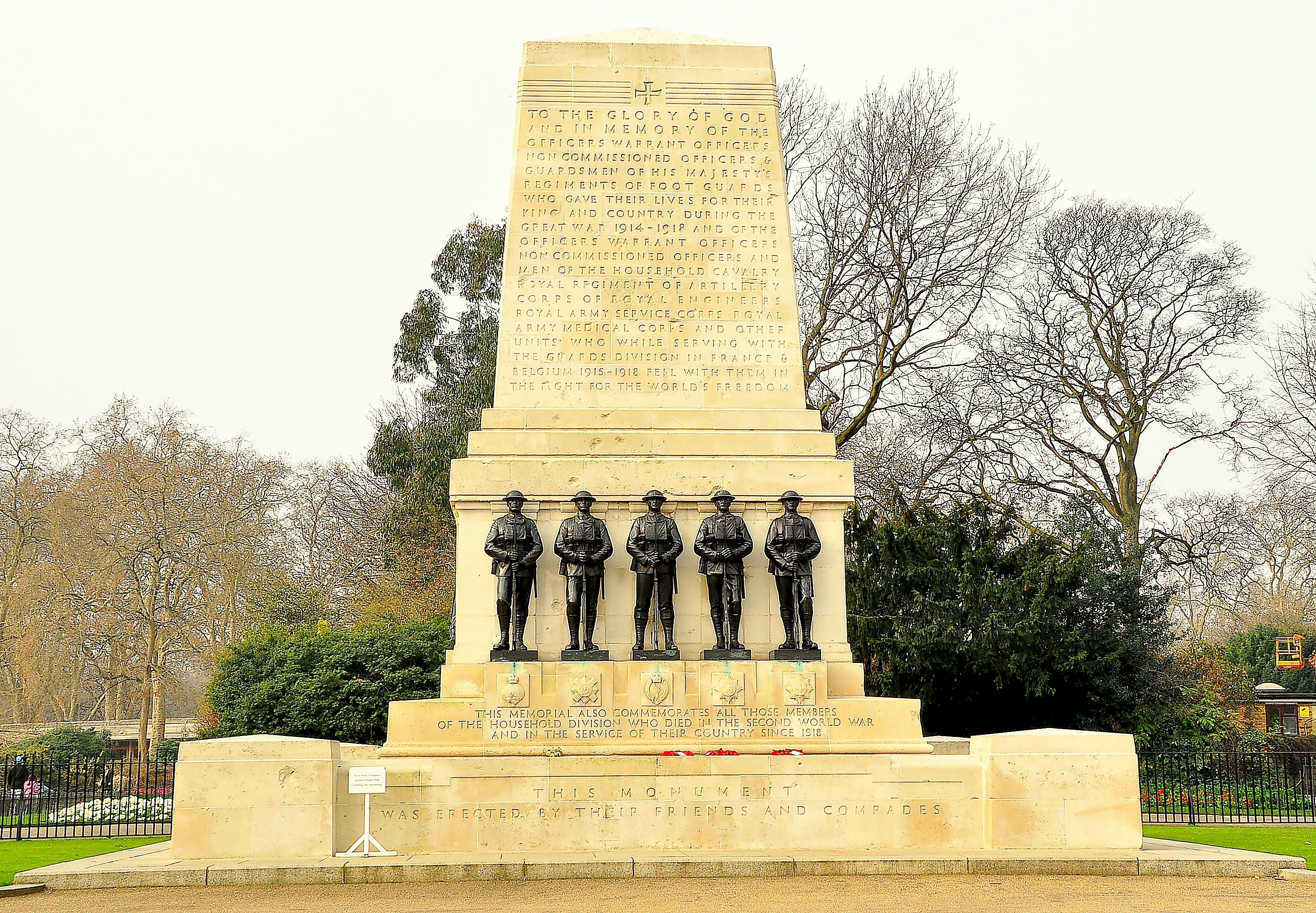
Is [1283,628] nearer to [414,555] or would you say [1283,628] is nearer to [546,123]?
[414,555]

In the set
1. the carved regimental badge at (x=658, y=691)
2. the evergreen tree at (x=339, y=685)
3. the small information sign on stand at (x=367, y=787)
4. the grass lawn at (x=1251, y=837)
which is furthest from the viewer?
the evergreen tree at (x=339, y=685)

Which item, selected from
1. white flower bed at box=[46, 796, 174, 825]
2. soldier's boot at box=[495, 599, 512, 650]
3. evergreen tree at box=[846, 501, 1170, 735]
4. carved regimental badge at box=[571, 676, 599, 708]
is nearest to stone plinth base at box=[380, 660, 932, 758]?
carved regimental badge at box=[571, 676, 599, 708]

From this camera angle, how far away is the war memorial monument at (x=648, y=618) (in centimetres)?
1273

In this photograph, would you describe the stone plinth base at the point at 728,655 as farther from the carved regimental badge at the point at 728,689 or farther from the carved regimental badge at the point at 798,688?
the carved regimental badge at the point at 798,688

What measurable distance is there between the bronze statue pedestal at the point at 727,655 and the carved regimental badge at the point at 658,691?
0.69 metres

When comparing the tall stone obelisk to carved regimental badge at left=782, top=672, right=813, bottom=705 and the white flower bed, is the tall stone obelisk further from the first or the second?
the white flower bed

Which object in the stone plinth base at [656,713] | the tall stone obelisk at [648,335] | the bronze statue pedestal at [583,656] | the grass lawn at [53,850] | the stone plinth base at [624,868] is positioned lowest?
the grass lawn at [53,850]

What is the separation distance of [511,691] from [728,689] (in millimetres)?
2481

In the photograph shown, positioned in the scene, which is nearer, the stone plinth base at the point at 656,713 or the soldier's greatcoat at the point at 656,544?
the stone plinth base at the point at 656,713

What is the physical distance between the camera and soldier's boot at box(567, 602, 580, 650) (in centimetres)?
1485

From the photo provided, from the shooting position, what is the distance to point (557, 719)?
47.2 feet

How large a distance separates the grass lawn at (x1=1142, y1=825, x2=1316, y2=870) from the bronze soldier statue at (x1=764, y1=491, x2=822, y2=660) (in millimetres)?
4862

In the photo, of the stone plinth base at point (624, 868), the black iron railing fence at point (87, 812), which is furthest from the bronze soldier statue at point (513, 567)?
the black iron railing fence at point (87, 812)

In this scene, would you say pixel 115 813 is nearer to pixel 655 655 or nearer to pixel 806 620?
pixel 655 655
